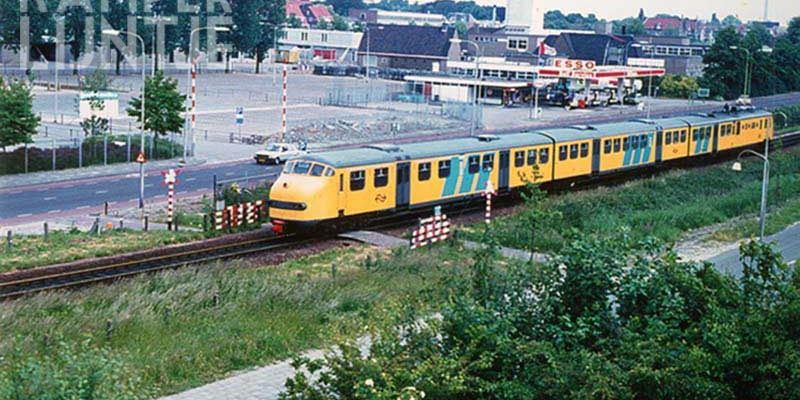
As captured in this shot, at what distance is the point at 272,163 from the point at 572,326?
46.1m

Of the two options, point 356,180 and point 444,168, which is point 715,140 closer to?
point 444,168

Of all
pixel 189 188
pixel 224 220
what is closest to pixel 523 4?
pixel 189 188

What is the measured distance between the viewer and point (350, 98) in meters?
104

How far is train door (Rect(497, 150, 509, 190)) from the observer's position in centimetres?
4506

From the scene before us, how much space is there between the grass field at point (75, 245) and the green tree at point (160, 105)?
22584 mm

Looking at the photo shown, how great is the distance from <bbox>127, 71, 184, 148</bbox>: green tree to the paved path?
112 ft

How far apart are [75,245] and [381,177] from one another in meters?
10.8

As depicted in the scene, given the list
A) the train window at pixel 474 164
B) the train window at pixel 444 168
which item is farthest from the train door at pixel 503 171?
the train window at pixel 444 168

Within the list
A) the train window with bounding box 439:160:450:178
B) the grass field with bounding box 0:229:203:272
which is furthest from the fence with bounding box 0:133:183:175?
the train window with bounding box 439:160:450:178

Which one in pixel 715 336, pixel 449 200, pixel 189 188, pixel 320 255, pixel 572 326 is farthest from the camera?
pixel 189 188

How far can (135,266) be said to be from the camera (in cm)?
3162

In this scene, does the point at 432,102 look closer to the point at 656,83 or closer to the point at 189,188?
the point at 656,83

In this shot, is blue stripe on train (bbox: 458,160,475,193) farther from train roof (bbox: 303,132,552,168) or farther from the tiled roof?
the tiled roof

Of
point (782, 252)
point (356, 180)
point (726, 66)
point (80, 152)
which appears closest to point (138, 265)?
point (356, 180)
